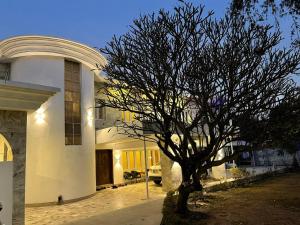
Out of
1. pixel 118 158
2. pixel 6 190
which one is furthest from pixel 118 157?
pixel 6 190

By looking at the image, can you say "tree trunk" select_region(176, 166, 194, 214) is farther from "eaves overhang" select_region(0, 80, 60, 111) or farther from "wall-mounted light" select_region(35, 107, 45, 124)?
"wall-mounted light" select_region(35, 107, 45, 124)

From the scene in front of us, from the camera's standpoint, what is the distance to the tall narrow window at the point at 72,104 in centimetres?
1361

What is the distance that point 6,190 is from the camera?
673 centimetres

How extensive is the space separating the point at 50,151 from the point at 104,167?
5400mm

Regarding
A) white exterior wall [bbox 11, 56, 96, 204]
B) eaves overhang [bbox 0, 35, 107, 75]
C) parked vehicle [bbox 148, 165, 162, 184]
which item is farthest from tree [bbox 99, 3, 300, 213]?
parked vehicle [bbox 148, 165, 162, 184]

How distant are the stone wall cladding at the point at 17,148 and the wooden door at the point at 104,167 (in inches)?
396

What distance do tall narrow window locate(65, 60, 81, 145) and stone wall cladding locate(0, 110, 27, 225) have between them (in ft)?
20.4

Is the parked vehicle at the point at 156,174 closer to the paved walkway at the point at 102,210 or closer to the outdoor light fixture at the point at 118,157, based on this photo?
the paved walkway at the point at 102,210

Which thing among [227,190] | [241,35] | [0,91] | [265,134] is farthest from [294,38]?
[227,190]

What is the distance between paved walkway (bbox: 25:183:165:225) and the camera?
7254 mm

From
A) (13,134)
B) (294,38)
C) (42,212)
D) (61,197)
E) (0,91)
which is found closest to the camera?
(294,38)

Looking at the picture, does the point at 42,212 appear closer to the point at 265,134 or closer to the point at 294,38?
the point at 265,134

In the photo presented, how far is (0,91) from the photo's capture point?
5906 millimetres

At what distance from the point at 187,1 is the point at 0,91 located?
4.75m
